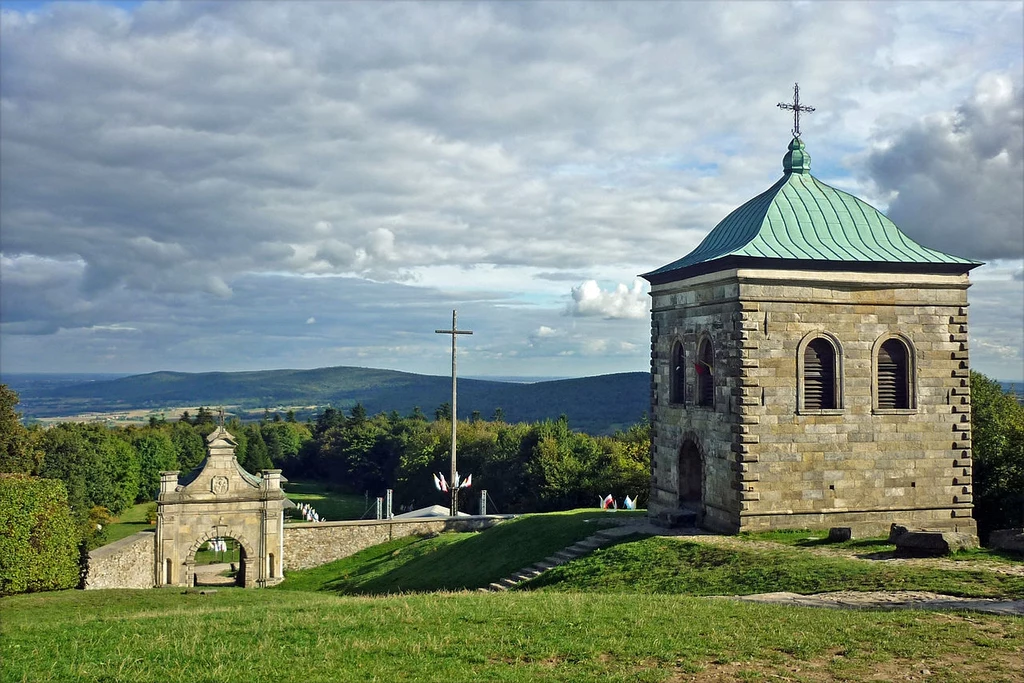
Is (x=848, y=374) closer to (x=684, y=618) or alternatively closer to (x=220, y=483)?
(x=684, y=618)

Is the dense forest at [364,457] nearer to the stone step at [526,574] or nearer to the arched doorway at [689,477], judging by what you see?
the stone step at [526,574]

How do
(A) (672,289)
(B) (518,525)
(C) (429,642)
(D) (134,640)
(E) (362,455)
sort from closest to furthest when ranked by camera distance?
(C) (429,642) → (D) (134,640) → (A) (672,289) → (B) (518,525) → (E) (362,455)

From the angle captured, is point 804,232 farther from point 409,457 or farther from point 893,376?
point 409,457

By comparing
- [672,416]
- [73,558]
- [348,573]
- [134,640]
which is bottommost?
[348,573]

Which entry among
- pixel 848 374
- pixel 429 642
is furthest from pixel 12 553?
pixel 848 374

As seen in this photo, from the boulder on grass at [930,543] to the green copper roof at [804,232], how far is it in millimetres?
8501

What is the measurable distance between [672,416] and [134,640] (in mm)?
19663

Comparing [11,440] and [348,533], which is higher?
[11,440]

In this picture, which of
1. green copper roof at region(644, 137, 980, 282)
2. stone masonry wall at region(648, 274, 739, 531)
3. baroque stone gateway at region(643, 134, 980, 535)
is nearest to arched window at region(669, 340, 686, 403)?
stone masonry wall at region(648, 274, 739, 531)

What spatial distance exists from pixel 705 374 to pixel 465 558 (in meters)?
11.5

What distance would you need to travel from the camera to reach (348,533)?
1855 inches

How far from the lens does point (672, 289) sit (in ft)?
96.0

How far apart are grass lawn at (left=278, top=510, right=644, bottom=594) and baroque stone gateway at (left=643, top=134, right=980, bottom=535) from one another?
444 cm

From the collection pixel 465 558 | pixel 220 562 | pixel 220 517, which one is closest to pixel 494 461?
pixel 220 562
